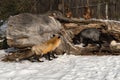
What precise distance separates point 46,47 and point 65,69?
1.97m

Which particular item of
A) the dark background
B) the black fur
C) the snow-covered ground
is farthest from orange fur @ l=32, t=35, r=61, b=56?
the dark background

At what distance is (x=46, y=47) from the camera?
10.1 meters

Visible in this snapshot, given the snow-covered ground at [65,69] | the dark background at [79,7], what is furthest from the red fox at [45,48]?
the dark background at [79,7]

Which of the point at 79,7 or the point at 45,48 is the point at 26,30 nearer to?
the point at 45,48

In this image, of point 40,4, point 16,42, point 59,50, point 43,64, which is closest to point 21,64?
point 43,64

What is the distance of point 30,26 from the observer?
10922 mm

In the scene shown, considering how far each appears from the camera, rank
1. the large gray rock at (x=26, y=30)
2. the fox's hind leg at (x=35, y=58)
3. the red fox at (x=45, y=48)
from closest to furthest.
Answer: the fox's hind leg at (x=35, y=58) → the red fox at (x=45, y=48) → the large gray rock at (x=26, y=30)

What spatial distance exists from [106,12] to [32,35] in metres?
11.1

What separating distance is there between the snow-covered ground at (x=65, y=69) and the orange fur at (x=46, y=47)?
426 millimetres

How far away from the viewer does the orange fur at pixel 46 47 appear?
10.0 m

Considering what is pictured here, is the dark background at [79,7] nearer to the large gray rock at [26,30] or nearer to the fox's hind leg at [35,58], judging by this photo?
the large gray rock at [26,30]

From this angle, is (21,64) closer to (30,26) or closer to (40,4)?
(30,26)

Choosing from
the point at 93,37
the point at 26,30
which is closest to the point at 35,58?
the point at 26,30

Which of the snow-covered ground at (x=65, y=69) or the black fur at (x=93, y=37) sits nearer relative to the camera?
the snow-covered ground at (x=65, y=69)
